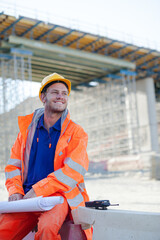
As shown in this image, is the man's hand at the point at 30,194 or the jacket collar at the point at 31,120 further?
the jacket collar at the point at 31,120

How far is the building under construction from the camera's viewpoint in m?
24.2

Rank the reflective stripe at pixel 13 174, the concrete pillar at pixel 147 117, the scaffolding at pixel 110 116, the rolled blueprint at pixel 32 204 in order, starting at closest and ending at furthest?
the rolled blueprint at pixel 32 204, the reflective stripe at pixel 13 174, the scaffolding at pixel 110 116, the concrete pillar at pixel 147 117

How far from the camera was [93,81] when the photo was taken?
34.5 metres

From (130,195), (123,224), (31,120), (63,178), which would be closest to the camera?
(123,224)

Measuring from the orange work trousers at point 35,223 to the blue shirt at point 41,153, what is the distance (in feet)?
1.03

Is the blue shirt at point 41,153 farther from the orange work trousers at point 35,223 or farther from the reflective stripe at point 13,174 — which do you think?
the orange work trousers at point 35,223

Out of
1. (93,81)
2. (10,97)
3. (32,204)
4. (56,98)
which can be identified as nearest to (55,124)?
(56,98)

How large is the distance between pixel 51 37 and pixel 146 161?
11.4m

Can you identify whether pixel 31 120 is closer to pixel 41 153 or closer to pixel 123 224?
pixel 41 153

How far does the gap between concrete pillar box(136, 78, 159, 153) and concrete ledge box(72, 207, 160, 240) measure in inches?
1250

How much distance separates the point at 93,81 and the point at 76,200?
104 feet

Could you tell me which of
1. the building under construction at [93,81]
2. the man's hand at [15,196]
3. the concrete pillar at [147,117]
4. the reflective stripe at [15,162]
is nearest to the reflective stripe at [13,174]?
the reflective stripe at [15,162]

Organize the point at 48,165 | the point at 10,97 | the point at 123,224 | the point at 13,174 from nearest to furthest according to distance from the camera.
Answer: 1. the point at 123,224
2. the point at 48,165
3. the point at 13,174
4. the point at 10,97

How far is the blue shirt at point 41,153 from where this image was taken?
3.28 m
